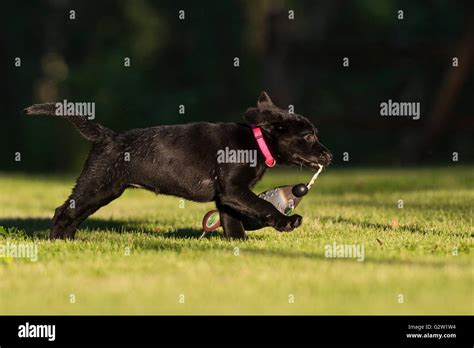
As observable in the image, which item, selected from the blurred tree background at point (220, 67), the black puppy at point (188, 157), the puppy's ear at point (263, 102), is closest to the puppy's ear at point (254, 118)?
the black puppy at point (188, 157)

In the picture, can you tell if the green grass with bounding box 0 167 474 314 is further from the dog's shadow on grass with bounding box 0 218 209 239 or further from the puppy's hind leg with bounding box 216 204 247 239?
the puppy's hind leg with bounding box 216 204 247 239

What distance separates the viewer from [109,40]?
42.4 m

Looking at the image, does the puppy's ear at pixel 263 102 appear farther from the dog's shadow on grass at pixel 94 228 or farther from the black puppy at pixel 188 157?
the dog's shadow on grass at pixel 94 228

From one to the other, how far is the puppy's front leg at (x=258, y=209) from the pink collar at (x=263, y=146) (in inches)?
15.6

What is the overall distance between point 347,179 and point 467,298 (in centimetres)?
1360

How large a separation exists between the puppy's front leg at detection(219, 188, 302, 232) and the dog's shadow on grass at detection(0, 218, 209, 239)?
44.8 inches

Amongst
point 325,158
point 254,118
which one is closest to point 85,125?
point 254,118

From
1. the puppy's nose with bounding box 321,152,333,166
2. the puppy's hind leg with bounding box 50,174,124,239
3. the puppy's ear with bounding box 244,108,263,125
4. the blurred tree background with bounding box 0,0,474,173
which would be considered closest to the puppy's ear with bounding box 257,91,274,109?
the puppy's ear with bounding box 244,108,263,125

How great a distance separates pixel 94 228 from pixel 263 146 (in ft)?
9.73

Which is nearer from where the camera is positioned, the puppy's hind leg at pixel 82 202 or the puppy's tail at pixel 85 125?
the puppy's hind leg at pixel 82 202

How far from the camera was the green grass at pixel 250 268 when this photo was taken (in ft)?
19.9

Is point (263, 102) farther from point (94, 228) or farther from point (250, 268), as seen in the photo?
point (94, 228)

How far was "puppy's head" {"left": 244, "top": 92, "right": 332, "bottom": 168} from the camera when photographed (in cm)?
870

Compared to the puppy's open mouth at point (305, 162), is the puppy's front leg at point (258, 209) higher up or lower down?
lower down
